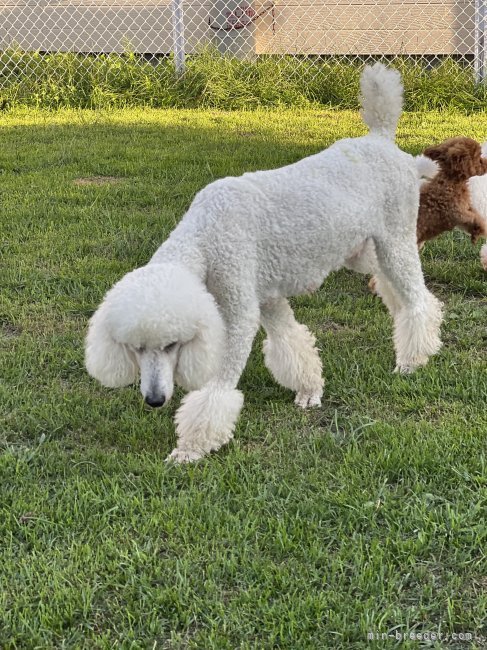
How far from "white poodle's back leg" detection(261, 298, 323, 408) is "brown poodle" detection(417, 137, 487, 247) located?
1.39 meters

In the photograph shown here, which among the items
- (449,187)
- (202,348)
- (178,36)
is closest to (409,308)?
(449,187)

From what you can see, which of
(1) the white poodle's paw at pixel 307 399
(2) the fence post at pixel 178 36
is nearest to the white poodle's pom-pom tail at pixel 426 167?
(1) the white poodle's paw at pixel 307 399

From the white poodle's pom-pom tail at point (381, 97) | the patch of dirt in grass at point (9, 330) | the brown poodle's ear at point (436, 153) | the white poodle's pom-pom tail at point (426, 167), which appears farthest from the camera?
the brown poodle's ear at point (436, 153)

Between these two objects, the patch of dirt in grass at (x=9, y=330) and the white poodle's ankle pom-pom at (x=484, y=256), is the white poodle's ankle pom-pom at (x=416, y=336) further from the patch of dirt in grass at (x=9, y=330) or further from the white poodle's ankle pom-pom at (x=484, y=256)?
the patch of dirt in grass at (x=9, y=330)

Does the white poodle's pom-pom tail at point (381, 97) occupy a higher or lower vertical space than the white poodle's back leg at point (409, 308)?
higher

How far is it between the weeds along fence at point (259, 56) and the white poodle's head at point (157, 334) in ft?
22.2

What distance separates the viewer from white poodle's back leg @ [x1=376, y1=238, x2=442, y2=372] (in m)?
3.46

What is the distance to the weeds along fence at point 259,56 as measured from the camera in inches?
350

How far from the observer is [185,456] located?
2.85 metres

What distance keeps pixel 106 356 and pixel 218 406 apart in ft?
1.64

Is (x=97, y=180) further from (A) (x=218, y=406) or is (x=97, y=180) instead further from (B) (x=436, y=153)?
(A) (x=218, y=406)

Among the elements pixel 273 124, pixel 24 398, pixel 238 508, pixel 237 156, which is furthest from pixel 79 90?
pixel 238 508

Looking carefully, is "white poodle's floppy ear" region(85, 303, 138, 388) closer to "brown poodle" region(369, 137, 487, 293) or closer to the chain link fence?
"brown poodle" region(369, 137, 487, 293)

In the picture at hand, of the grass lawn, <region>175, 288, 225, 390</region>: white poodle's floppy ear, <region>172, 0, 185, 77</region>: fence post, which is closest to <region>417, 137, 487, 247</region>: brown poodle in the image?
the grass lawn
